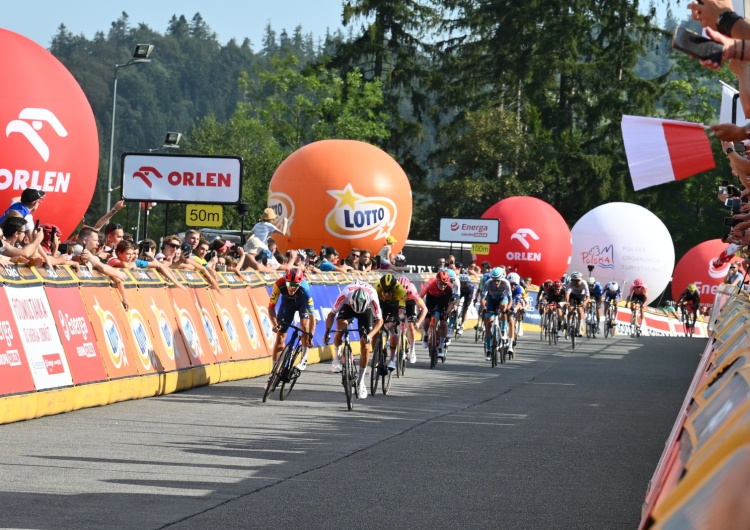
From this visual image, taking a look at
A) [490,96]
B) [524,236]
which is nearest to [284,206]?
[524,236]

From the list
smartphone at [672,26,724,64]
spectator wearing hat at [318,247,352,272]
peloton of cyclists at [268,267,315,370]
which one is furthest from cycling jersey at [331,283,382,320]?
smartphone at [672,26,724,64]

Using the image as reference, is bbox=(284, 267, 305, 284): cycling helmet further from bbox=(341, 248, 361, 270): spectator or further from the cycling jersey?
bbox=(341, 248, 361, 270): spectator

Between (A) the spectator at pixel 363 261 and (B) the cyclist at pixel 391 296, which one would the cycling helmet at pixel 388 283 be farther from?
(A) the spectator at pixel 363 261

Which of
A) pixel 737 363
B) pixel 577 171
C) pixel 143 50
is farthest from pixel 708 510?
pixel 577 171

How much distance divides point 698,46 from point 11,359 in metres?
7.94

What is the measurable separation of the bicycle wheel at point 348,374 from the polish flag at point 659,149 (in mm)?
3901

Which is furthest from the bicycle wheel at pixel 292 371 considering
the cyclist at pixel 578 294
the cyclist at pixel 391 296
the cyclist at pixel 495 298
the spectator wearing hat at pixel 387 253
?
the cyclist at pixel 578 294

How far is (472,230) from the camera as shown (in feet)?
133

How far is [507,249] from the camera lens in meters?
45.8

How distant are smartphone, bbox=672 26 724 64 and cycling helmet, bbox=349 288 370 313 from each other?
10152 mm

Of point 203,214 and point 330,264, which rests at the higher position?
point 203,214

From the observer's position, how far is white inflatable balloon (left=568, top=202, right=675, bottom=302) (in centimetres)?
5094

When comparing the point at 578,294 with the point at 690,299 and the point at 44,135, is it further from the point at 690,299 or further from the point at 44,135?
the point at 44,135

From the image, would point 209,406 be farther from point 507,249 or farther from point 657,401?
point 507,249
